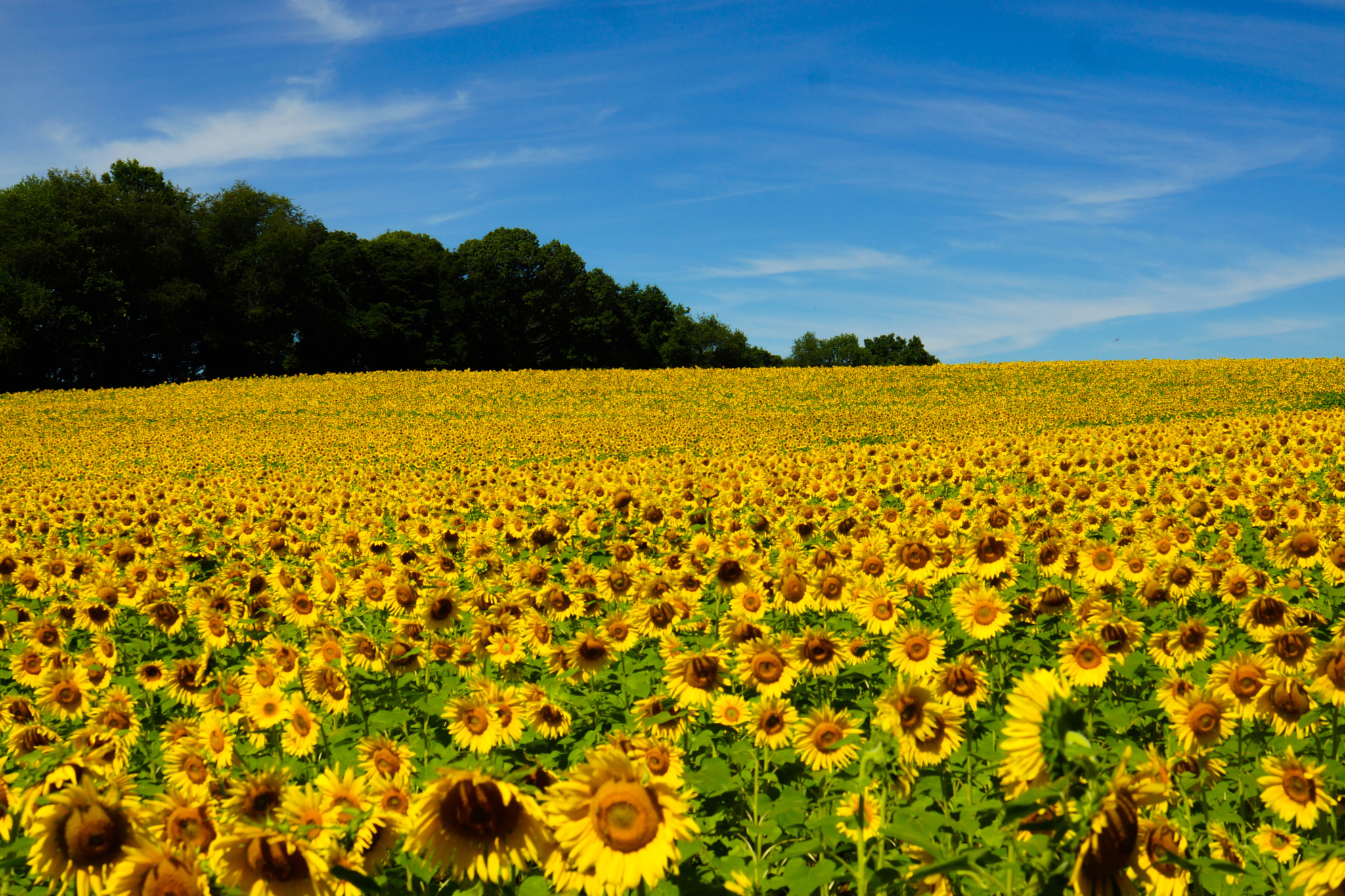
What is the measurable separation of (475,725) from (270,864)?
2.09 metres

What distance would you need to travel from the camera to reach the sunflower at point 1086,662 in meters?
4.84

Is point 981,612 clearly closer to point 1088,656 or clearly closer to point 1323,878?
point 1088,656

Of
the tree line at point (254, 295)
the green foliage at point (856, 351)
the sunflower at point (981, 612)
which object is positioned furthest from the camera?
the green foliage at point (856, 351)

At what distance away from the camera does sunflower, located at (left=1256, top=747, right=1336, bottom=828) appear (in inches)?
133

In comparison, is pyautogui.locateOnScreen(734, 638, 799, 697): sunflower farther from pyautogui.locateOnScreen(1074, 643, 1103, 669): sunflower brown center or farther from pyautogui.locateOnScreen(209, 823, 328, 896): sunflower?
pyautogui.locateOnScreen(209, 823, 328, 896): sunflower

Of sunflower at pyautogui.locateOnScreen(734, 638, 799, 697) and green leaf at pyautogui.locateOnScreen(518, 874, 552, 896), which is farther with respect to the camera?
sunflower at pyautogui.locateOnScreen(734, 638, 799, 697)

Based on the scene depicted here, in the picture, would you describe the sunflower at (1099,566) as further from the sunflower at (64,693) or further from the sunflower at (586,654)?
the sunflower at (64,693)

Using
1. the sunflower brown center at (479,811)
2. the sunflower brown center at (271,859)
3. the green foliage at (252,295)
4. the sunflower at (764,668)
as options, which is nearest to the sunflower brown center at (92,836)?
the sunflower brown center at (271,859)

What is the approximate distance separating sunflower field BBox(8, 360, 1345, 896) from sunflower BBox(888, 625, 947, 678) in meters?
0.02

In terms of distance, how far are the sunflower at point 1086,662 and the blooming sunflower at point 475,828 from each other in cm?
369

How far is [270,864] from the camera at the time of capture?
90.0 inches

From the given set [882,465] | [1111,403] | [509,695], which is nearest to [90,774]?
[509,695]

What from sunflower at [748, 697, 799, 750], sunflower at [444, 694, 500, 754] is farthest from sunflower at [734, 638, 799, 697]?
sunflower at [444, 694, 500, 754]

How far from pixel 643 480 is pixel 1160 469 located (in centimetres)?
759
